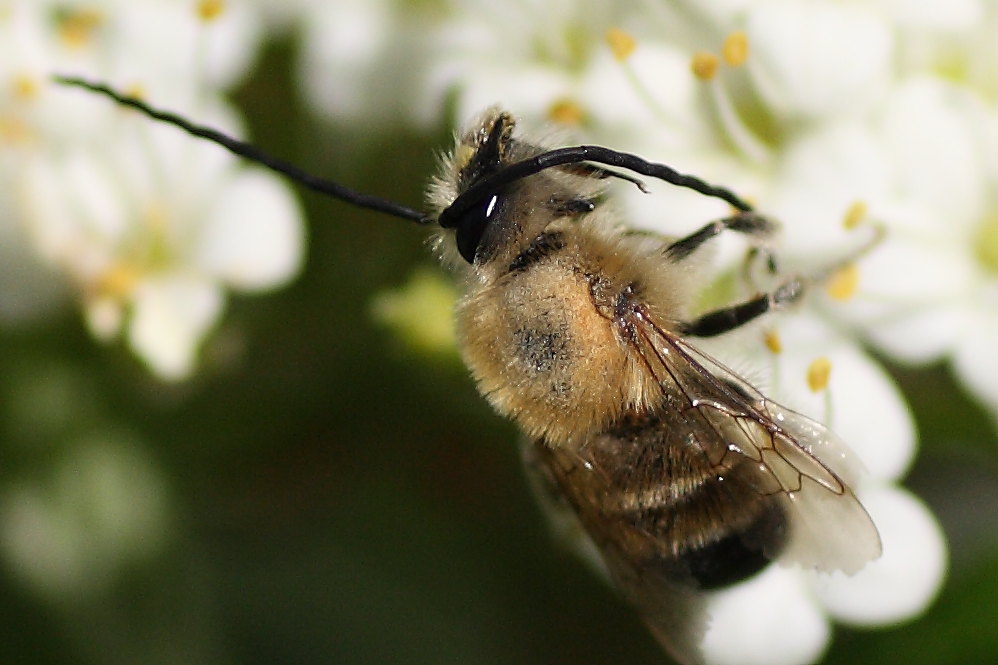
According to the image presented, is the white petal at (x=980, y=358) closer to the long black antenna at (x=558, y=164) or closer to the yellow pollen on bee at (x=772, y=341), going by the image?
the yellow pollen on bee at (x=772, y=341)

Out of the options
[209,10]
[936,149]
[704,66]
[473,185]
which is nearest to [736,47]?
[704,66]

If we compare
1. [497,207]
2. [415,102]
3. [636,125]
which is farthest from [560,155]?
[415,102]

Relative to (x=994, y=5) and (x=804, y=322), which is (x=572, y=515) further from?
(x=994, y=5)

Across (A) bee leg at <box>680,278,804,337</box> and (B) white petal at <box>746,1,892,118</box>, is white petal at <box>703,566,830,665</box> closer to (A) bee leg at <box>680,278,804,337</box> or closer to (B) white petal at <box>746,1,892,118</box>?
(A) bee leg at <box>680,278,804,337</box>

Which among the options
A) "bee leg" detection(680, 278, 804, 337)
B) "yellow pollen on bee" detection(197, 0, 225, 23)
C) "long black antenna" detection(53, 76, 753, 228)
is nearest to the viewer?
"long black antenna" detection(53, 76, 753, 228)

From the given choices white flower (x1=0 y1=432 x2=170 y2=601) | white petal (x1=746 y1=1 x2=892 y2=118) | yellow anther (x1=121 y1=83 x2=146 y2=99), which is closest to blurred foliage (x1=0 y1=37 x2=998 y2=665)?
white flower (x1=0 y1=432 x2=170 y2=601)

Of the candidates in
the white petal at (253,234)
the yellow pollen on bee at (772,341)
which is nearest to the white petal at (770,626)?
the yellow pollen on bee at (772,341)

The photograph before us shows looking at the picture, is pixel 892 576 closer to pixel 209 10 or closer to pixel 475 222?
pixel 475 222
